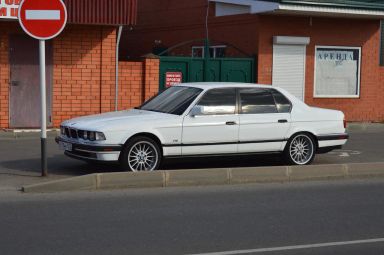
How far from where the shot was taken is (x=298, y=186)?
10.9 metres

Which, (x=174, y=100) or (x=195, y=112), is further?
(x=174, y=100)

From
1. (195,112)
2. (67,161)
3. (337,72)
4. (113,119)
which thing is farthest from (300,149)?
(337,72)

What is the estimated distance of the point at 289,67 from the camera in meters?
20.7

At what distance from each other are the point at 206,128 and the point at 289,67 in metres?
10.0

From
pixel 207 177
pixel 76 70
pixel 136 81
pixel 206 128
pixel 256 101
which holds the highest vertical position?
pixel 76 70

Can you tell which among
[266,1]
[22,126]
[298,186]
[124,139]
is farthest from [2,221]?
[266,1]

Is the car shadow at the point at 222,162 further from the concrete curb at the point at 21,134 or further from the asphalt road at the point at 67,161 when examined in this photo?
the concrete curb at the point at 21,134

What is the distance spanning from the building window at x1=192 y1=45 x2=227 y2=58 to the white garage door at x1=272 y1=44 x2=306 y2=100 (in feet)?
6.32

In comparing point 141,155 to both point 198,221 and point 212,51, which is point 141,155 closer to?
point 198,221

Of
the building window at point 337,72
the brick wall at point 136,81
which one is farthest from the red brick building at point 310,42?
the brick wall at point 136,81

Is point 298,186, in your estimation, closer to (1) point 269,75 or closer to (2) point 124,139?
(2) point 124,139

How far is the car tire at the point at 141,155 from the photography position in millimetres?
10695

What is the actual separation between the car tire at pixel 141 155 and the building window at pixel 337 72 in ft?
37.0

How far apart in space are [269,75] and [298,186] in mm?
9850
